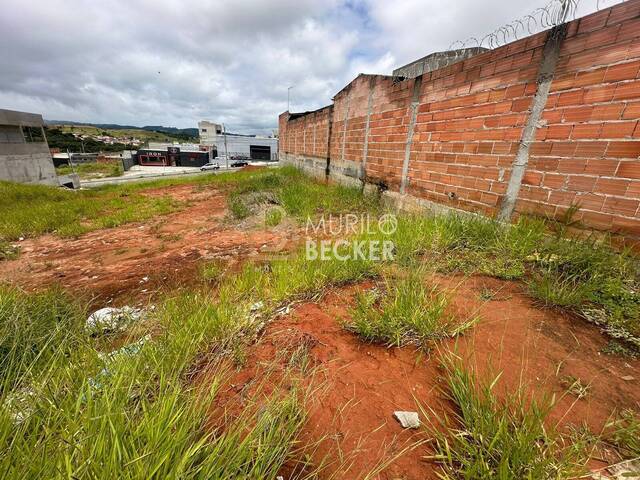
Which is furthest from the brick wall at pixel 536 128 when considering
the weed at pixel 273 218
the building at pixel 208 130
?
the building at pixel 208 130

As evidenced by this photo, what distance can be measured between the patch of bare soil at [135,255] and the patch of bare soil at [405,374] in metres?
1.66

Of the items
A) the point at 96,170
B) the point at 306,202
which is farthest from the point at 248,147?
the point at 306,202

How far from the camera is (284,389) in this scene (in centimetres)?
124

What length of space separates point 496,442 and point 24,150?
24.3 metres

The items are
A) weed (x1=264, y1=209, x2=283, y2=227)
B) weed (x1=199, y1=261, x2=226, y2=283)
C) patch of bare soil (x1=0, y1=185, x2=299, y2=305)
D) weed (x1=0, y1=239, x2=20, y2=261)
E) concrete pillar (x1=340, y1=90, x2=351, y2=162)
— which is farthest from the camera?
concrete pillar (x1=340, y1=90, x2=351, y2=162)

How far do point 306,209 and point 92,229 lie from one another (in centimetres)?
510

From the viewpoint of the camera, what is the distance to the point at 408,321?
1.56 meters

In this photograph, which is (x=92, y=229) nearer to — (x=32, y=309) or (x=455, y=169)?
(x=32, y=309)

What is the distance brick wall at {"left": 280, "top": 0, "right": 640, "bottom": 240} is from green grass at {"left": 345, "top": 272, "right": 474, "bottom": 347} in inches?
66.8

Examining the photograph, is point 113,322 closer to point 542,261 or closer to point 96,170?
point 542,261

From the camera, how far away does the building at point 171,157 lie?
1813 inches

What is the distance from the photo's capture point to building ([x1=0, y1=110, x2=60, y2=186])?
45.4 ft

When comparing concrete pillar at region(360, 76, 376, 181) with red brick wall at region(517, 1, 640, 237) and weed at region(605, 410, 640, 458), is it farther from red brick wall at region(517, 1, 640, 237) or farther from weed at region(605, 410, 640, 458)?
weed at region(605, 410, 640, 458)

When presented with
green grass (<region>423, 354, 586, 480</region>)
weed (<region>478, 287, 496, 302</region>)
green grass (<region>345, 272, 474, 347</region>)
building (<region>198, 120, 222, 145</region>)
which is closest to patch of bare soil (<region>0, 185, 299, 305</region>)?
green grass (<region>345, 272, 474, 347</region>)
